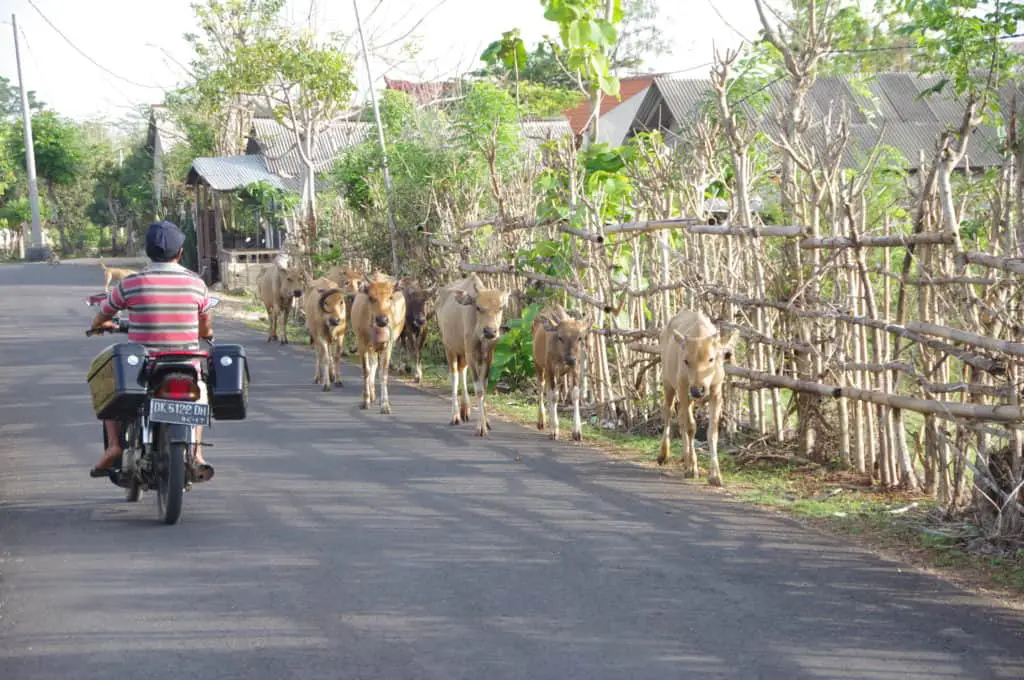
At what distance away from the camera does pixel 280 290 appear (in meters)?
22.0

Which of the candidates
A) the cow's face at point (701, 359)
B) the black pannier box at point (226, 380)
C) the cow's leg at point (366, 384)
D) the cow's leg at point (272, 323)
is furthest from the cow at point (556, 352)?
the cow's leg at point (272, 323)

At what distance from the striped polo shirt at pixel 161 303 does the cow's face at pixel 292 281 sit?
42.6 ft

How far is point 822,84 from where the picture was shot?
36.3 meters

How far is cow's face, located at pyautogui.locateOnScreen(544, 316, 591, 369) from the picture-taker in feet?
41.0

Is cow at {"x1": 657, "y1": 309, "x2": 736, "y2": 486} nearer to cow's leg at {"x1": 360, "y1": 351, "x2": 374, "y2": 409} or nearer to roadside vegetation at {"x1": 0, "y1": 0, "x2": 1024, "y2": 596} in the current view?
roadside vegetation at {"x1": 0, "y1": 0, "x2": 1024, "y2": 596}

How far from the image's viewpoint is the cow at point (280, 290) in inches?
853

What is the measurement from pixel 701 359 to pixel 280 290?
12931 mm

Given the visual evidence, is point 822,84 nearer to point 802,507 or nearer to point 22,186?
point 802,507

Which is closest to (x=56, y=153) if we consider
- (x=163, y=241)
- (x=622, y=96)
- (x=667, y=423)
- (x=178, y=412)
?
(x=622, y=96)

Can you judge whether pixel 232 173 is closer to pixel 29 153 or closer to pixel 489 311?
pixel 29 153

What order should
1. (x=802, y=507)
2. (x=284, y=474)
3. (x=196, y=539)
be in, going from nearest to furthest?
(x=196, y=539), (x=802, y=507), (x=284, y=474)

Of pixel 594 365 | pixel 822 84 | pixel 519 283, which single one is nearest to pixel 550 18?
pixel 594 365

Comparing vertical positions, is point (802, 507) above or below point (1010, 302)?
below

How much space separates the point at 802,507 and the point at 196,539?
14.0ft
